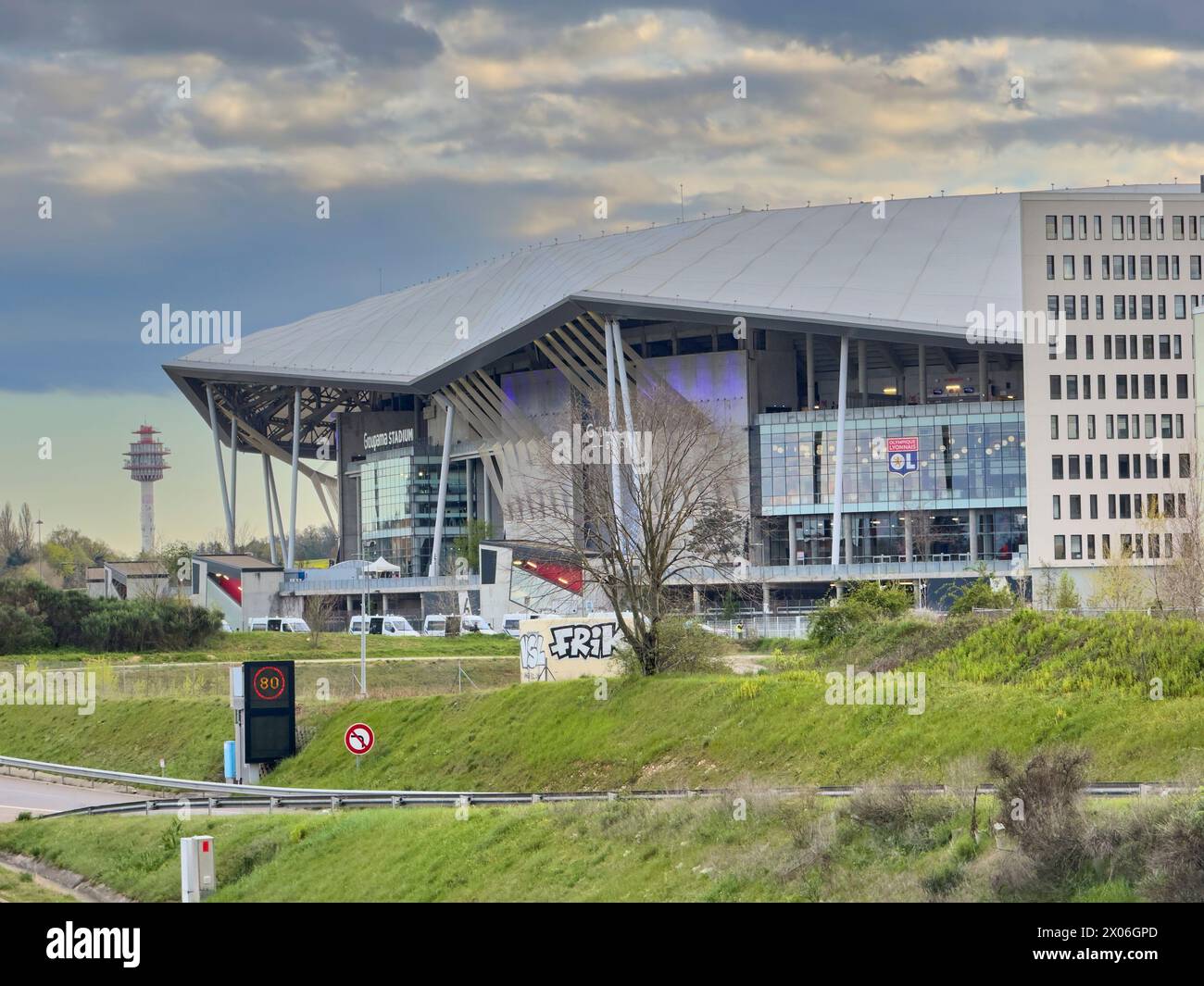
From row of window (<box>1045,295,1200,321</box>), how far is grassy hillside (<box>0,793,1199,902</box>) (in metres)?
66.7

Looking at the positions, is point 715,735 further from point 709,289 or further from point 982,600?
point 709,289

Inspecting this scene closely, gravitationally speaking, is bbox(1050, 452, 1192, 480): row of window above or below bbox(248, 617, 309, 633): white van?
above

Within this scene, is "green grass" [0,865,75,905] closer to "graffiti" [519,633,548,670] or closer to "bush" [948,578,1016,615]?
"graffiti" [519,633,548,670]

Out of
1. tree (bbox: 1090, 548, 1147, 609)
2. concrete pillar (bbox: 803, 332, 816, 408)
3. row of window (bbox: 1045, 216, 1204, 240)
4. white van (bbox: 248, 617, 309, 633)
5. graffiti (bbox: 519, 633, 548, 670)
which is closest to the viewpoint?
graffiti (bbox: 519, 633, 548, 670)

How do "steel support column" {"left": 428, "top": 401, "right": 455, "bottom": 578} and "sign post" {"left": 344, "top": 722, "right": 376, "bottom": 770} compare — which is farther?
"steel support column" {"left": 428, "top": 401, "right": 455, "bottom": 578}

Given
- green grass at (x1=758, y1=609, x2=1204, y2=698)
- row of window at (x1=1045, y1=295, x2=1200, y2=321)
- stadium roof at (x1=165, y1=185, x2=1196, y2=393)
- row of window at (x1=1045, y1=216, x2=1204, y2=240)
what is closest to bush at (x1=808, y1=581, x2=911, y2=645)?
green grass at (x1=758, y1=609, x2=1204, y2=698)

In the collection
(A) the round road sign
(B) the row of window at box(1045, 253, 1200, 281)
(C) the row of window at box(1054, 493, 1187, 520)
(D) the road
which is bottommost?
(D) the road

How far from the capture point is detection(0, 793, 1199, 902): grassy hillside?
59.5 feet

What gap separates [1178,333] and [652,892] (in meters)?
76.6

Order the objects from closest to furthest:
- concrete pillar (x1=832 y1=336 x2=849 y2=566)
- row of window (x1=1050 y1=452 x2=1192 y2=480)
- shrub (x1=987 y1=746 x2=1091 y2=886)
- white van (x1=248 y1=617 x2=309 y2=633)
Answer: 1. shrub (x1=987 y1=746 x2=1091 y2=886)
2. row of window (x1=1050 y1=452 x2=1192 y2=480)
3. white van (x1=248 y1=617 x2=309 y2=633)
4. concrete pillar (x1=832 y1=336 x2=849 y2=566)

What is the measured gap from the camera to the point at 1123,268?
88.8m

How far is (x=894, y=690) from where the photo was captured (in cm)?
3619

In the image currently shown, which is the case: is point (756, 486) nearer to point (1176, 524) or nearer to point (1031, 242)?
point (1031, 242)

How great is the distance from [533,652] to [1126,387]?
5107 centimetres
